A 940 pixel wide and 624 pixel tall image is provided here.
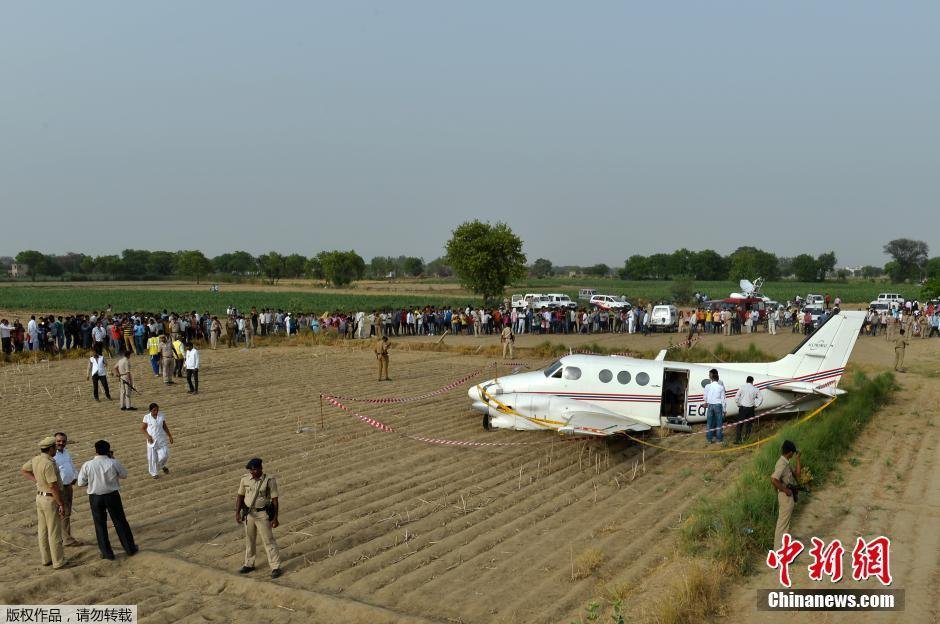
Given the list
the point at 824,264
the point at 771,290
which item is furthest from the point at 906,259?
the point at 771,290

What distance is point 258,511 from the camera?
8844 mm

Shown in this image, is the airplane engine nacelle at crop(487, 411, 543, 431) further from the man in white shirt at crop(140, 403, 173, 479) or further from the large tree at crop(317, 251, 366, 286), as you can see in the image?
the large tree at crop(317, 251, 366, 286)

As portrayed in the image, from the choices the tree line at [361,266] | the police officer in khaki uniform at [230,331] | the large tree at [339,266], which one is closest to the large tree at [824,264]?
the tree line at [361,266]

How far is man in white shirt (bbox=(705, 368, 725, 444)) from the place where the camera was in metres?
15.4

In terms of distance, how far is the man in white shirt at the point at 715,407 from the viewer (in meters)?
15.4

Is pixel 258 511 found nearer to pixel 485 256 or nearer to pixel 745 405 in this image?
pixel 745 405

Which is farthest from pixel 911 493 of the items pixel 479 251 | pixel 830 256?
pixel 830 256

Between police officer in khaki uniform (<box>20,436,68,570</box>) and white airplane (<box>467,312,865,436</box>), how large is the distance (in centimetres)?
963

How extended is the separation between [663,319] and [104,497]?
119 feet

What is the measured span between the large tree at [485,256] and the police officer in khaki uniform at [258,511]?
166ft

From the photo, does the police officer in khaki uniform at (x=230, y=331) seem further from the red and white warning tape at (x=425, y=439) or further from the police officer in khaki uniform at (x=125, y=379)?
the red and white warning tape at (x=425, y=439)

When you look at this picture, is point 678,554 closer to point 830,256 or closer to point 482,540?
point 482,540

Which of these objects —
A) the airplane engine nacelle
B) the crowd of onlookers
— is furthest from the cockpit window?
the crowd of onlookers

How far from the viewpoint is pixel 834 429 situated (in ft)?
47.1
